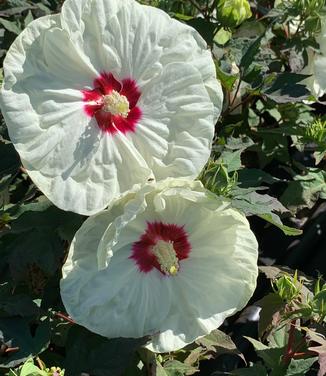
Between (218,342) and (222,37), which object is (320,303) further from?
(222,37)

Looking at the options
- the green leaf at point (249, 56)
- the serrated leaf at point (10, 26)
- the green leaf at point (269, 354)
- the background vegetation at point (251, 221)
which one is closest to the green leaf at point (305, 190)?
the background vegetation at point (251, 221)

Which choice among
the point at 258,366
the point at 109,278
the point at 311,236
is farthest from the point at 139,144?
the point at 311,236

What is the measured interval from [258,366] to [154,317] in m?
0.31

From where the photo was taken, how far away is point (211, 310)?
1422mm

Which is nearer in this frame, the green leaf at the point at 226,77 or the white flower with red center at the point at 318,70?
the green leaf at the point at 226,77

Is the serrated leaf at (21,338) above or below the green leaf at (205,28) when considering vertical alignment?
below

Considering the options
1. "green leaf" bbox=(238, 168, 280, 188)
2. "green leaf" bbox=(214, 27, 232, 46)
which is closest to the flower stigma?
"green leaf" bbox=(238, 168, 280, 188)

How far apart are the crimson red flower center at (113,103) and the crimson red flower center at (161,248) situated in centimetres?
19

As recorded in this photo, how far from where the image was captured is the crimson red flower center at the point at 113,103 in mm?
1405

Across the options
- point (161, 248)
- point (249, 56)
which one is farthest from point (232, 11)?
point (161, 248)

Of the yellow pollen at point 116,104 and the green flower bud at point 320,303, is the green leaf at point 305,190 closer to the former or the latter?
the green flower bud at point 320,303

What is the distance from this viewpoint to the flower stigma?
4.71ft

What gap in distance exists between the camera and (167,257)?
1.44 metres

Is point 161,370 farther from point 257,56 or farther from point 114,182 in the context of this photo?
point 257,56
